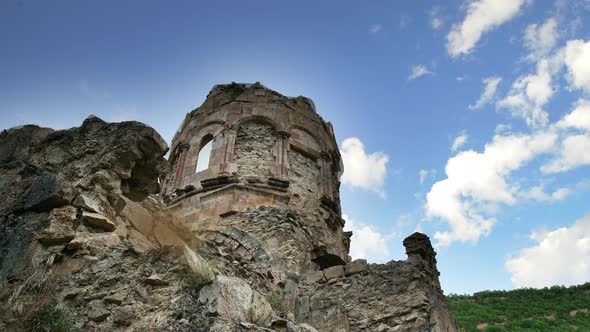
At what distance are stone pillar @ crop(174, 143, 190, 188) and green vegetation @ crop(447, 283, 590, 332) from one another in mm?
10840

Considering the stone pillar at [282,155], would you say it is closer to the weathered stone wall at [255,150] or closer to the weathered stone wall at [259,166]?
the weathered stone wall at [259,166]

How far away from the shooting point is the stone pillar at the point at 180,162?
1109cm

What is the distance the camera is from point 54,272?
10.9ft

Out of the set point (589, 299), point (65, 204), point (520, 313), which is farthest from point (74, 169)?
point (589, 299)

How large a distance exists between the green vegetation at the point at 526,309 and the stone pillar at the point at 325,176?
8.42 metres

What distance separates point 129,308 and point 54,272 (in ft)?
2.06

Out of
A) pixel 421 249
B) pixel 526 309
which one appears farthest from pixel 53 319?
pixel 526 309

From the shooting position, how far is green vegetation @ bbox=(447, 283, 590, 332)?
55.7ft

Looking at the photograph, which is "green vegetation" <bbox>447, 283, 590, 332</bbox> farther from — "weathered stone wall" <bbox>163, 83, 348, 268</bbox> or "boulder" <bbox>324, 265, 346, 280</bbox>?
"boulder" <bbox>324, 265, 346, 280</bbox>

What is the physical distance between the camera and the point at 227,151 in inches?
423

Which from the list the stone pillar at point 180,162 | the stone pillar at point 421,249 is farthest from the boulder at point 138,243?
the stone pillar at point 180,162

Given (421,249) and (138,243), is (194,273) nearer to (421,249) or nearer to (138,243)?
(138,243)

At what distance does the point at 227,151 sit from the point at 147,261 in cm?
733

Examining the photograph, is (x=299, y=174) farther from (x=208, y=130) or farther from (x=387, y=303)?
(x=387, y=303)
